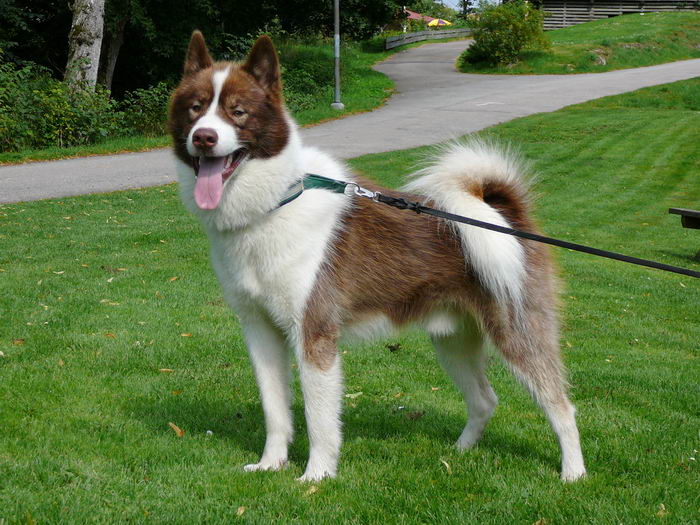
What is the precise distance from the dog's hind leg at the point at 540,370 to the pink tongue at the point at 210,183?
5.03 feet

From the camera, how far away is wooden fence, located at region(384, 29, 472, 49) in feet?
143

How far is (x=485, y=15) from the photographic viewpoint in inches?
1236

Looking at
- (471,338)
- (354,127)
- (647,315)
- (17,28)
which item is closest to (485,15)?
(354,127)

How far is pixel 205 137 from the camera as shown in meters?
3.53

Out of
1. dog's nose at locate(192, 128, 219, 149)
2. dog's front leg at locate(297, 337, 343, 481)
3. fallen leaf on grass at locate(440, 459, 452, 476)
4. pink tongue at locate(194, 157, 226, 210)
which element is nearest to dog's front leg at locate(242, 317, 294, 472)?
dog's front leg at locate(297, 337, 343, 481)

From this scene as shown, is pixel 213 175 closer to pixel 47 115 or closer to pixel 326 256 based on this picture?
pixel 326 256

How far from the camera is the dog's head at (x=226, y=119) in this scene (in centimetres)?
361

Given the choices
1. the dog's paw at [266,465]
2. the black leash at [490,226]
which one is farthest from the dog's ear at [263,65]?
the dog's paw at [266,465]

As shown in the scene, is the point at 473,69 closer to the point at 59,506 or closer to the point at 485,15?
the point at 485,15

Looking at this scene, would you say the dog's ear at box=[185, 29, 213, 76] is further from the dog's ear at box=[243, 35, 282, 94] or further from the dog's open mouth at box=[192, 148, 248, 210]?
the dog's open mouth at box=[192, 148, 248, 210]

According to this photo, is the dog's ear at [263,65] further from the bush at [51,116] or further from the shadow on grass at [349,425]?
the bush at [51,116]

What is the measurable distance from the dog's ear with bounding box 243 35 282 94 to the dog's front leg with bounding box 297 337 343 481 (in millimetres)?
1297

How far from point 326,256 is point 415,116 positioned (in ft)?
60.1

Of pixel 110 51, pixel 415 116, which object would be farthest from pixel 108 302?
pixel 110 51
